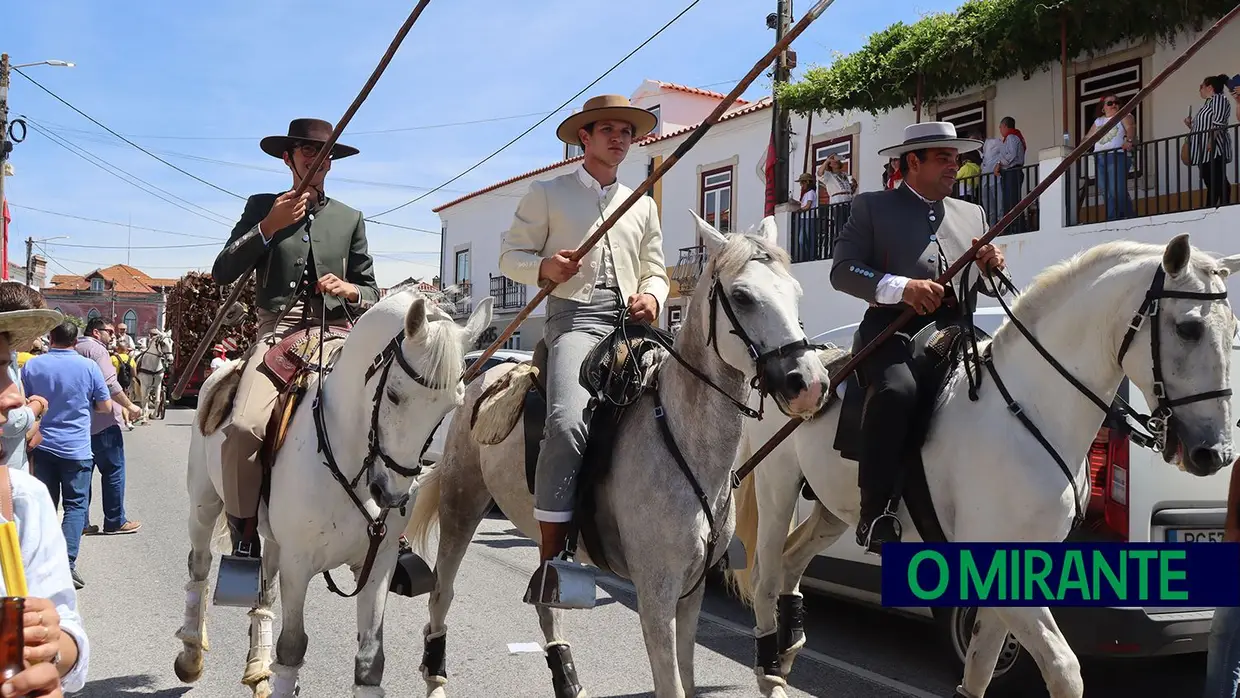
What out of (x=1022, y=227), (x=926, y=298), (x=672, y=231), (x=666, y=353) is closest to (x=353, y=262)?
(x=666, y=353)

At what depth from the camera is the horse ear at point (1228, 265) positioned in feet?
11.9

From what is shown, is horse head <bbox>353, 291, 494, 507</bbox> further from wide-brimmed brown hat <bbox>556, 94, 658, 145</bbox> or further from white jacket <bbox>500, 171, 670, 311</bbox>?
wide-brimmed brown hat <bbox>556, 94, 658, 145</bbox>

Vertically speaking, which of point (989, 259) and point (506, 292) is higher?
point (506, 292)

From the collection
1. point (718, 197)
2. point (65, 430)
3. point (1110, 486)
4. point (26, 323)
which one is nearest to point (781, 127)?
point (718, 197)

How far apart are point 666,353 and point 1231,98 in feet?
37.1

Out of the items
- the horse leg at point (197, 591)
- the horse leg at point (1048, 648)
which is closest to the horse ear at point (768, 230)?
the horse leg at point (1048, 648)

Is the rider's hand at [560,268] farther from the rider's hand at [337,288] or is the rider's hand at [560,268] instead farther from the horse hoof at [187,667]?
the horse hoof at [187,667]

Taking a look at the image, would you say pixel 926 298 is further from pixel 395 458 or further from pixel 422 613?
pixel 422 613

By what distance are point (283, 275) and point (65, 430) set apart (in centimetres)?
456

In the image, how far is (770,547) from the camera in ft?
17.4

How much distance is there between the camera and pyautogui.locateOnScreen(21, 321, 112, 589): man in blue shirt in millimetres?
7953

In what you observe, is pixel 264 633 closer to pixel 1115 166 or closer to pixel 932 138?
pixel 932 138

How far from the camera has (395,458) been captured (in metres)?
3.75

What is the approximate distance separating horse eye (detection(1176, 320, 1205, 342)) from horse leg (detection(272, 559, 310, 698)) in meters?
3.46
